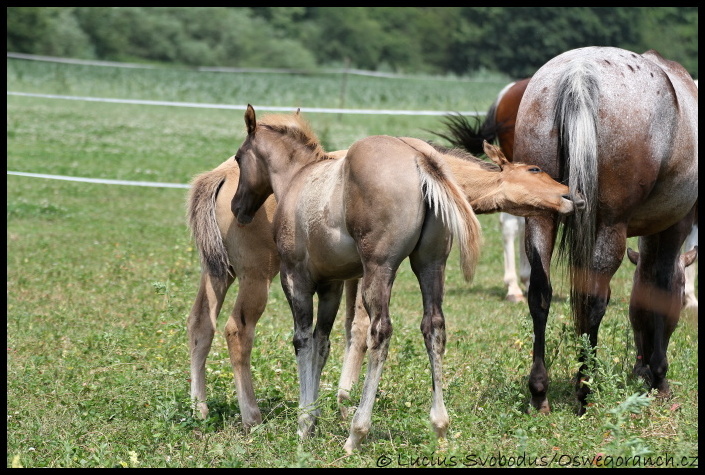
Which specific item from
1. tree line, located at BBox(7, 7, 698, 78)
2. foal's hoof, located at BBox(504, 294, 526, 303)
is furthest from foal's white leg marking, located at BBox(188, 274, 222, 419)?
tree line, located at BBox(7, 7, 698, 78)

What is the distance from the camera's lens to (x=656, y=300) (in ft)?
17.0

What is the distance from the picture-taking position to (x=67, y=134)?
1809 centimetres

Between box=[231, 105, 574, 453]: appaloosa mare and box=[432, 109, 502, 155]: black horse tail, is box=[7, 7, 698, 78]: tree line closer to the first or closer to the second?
box=[432, 109, 502, 155]: black horse tail

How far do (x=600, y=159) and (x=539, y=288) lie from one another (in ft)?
2.43

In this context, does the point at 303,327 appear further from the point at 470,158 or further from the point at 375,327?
the point at 470,158

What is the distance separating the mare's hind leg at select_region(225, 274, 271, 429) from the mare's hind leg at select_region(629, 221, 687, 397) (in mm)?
2265

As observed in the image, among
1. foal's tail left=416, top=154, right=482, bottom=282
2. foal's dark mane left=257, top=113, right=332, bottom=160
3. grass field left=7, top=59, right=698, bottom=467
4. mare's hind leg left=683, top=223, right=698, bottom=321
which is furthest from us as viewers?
mare's hind leg left=683, top=223, right=698, bottom=321

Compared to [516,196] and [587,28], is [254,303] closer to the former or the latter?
[516,196]

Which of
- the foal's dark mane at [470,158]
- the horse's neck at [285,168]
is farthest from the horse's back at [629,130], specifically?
the horse's neck at [285,168]

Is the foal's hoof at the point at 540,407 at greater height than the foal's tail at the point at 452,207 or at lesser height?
lesser

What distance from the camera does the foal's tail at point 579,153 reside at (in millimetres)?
4359

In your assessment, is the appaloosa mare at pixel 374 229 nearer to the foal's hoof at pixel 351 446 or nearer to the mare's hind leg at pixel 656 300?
the foal's hoof at pixel 351 446

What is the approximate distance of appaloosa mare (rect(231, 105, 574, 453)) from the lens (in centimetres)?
387

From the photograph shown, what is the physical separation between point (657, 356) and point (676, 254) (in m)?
0.62
